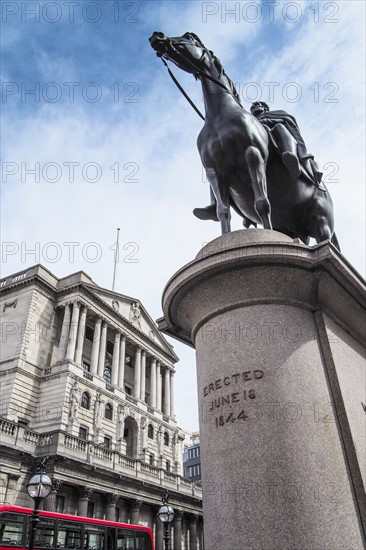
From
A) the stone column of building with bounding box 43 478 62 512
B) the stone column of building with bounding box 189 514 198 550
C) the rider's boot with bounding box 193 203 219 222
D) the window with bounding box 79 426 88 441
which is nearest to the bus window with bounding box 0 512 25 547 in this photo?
the stone column of building with bounding box 43 478 62 512

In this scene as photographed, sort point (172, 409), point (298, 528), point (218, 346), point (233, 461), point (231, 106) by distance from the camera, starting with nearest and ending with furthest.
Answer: point (298, 528)
point (233, 461)
point (218, 346)
point (231, 106)
point (172, 409)

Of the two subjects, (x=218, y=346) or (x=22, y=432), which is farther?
(x=22, y=432)

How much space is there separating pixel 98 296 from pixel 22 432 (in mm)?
20005

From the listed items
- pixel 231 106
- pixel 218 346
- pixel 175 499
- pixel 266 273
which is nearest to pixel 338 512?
pixel 218 346

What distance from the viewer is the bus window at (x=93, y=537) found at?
21.0 m

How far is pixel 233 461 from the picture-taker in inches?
164

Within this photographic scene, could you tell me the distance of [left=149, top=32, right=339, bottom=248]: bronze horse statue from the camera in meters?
5.88

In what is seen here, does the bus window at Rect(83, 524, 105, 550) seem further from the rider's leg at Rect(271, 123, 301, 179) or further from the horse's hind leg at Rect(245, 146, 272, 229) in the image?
the rider's leg at Rect(271, 123, 301, 179)

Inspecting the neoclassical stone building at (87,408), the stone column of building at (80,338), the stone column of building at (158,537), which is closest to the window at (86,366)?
the neoclassical stone building at (87,408)

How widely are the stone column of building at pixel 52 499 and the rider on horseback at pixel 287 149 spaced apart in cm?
2898

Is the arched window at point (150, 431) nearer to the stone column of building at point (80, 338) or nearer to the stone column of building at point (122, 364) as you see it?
the stone column of building at point (122, 364)

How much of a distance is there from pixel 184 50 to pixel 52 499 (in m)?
31.4

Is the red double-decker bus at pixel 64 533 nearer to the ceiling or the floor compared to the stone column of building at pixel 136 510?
nearer to the floor

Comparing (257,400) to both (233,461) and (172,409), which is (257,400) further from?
(172,409)
